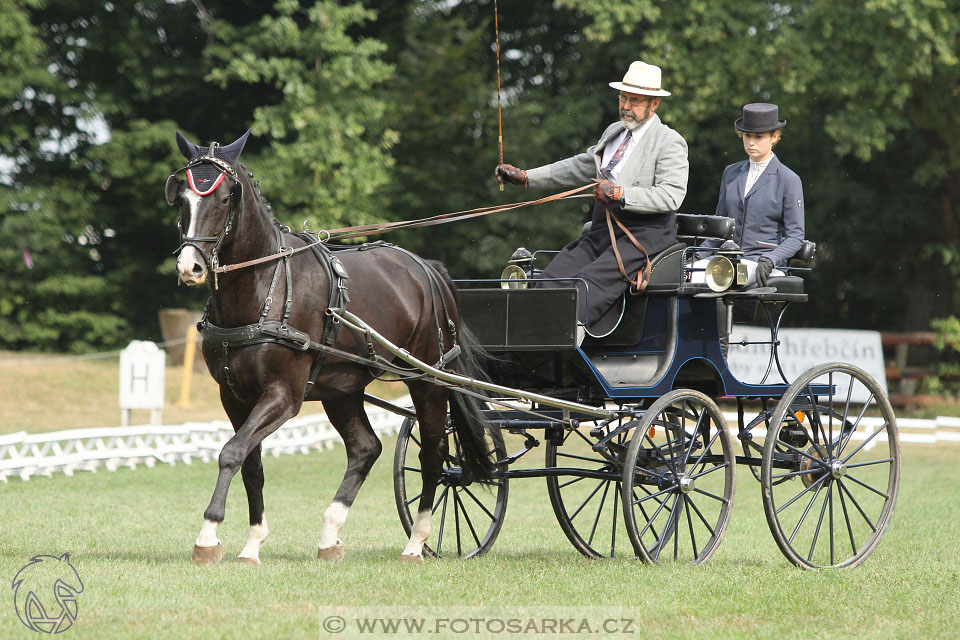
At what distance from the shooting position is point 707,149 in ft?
75.0

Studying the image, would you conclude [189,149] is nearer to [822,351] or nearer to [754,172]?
[754,172]

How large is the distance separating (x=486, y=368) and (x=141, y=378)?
772 cm

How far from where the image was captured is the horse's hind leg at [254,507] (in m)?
6.25

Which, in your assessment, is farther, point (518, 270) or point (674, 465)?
point (518, 270)

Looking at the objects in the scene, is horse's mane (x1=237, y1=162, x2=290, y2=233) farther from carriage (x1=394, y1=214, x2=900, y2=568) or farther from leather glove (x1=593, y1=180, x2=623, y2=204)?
leather glove (x1=593, y1=180, x2=623, y2=204)

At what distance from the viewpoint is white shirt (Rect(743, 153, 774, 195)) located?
779 cm

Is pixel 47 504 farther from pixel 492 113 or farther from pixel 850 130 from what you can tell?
pixel 492 113

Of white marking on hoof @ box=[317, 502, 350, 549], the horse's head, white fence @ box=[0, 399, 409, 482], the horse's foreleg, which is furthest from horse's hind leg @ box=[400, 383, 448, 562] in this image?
white fence @ box=[0, 399, 409, 482]

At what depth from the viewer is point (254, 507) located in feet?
21.3

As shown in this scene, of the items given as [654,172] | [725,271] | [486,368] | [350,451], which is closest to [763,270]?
[725,271]

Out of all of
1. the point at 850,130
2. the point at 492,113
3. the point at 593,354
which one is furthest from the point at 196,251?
the point at 492,113

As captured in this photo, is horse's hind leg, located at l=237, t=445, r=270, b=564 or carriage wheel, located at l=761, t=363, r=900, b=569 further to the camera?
carriage wheel, located at l=761, t=363, r=900, b=569

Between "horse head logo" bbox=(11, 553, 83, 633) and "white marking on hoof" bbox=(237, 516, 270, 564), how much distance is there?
84cm

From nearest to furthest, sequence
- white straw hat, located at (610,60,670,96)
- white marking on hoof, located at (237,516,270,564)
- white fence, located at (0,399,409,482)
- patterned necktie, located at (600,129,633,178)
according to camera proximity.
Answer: white marking on hoof, located at (237,516,270,564) < white straw hat, located at (610,60,670,96) < patterned necktie, located at (600,129,633,178) < white fence, located at (0,399,409,482)
